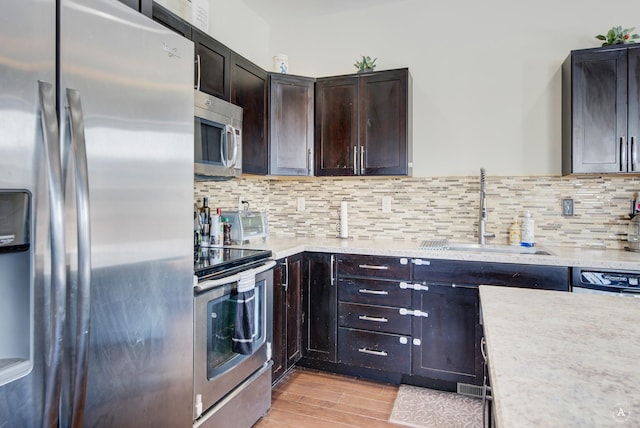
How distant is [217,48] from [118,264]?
162 cm

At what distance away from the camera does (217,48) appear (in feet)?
7.76

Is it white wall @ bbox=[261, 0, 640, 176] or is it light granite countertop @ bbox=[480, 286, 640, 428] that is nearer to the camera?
light granite countertop @ bbox=[480, 286, 640, 428]

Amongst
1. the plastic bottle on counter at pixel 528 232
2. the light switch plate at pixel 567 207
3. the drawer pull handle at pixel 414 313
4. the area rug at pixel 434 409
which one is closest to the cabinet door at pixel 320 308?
the drawer pull handle at pixel 414 313

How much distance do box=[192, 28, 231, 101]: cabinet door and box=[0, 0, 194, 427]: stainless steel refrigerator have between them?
735 millimetres

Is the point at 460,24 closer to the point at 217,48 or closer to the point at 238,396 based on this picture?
the point at 217,48

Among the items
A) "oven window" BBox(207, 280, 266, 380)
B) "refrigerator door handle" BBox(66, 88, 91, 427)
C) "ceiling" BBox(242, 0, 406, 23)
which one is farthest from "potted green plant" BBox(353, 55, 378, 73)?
"refrigerator door handle" BBox(66, 88, 91, 427)

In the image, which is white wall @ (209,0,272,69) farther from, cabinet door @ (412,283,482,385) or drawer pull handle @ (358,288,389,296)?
cabinet door @ (412,283,482,385)

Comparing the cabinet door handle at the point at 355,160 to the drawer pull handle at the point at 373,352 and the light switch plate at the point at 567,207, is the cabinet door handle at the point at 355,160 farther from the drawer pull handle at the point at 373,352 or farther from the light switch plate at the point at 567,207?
the light switch plate at the point at 567,207

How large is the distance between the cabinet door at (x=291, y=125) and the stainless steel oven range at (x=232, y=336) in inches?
36.6

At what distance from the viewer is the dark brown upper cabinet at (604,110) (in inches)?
94.6

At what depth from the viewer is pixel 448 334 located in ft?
8.13

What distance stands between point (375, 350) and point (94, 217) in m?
2.04

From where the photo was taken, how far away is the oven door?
1677mm

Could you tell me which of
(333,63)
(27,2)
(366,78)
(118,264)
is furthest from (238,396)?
(333,63)
